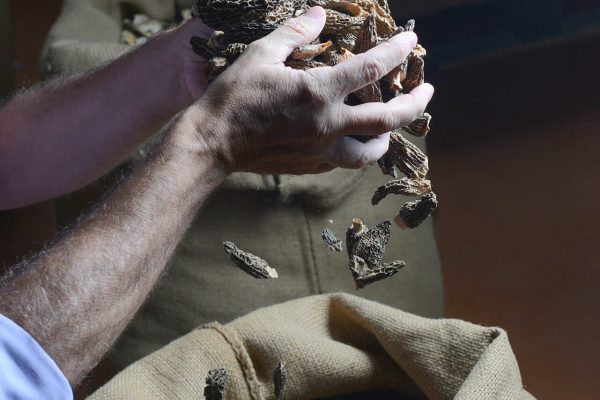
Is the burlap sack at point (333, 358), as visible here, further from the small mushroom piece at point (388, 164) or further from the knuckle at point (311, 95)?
the knuckle at point (311, 95)

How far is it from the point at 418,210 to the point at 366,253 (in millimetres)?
64

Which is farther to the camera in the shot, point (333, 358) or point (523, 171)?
point (523, 171)

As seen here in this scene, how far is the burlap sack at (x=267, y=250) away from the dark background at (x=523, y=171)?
0.22ft

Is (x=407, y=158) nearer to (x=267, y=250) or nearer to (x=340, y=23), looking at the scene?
(x=340, y=23)

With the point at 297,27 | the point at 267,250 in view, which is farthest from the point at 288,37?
the point at 267,250

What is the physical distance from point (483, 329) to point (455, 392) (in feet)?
0.25

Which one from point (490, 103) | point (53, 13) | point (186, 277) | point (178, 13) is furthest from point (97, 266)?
point (53, 13)

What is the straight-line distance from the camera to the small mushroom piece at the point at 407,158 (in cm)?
70

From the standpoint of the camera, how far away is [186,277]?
3.92 ft

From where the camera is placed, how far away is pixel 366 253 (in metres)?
0.73

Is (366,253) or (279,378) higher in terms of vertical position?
(366,253)

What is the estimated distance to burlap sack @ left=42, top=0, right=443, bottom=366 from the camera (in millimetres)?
1141

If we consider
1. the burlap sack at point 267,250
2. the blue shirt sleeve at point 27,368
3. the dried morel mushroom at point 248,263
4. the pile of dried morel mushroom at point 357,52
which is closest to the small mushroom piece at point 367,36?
the pile of dried morel mushroom at point 357,52

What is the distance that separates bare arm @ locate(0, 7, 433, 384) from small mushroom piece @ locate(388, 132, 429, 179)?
34 mm
